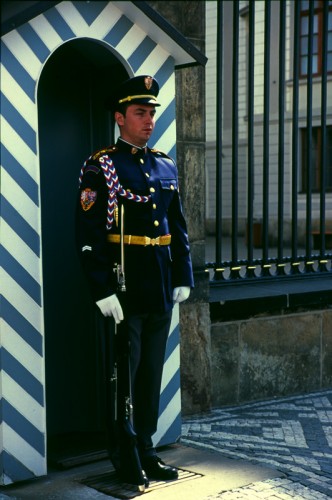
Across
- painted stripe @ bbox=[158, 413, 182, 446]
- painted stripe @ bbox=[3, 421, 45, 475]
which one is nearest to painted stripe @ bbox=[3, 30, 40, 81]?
painted stripe @ bbox=[3, 421, 45, 475]

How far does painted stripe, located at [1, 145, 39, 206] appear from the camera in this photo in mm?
3977

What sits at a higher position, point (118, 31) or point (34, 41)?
point (118, 31)

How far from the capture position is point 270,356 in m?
5.98

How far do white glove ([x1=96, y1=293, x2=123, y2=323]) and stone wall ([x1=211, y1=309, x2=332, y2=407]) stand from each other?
1877mm

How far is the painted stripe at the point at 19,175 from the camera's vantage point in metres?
3.98

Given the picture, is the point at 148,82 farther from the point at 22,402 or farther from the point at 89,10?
the point at 22,402

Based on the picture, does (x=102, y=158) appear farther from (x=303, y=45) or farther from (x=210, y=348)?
(x=303, y=45)

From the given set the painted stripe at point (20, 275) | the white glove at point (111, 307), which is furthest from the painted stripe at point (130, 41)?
the white glove at point (111, 307)

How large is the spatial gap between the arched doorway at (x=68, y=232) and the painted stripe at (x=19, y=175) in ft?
1.82

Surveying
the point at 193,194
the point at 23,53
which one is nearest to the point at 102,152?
the point at 23,53

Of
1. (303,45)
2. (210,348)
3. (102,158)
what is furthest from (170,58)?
(303,45)

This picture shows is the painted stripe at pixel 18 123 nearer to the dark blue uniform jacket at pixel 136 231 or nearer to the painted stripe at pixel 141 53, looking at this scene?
the dark blue uniform jacket at pixel 136 231

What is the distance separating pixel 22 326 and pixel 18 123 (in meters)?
1.01

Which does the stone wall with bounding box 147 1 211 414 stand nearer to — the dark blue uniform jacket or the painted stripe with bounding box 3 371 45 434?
the dark blue uniform jacket
